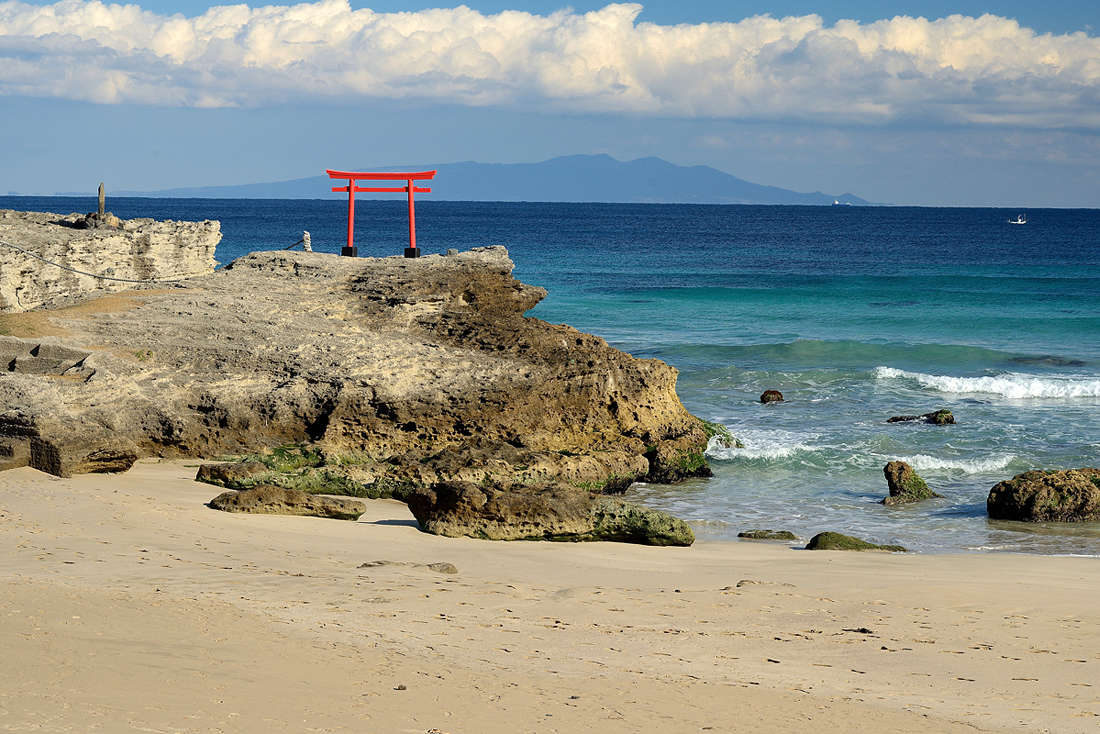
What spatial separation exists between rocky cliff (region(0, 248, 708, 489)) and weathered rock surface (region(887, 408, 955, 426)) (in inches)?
197

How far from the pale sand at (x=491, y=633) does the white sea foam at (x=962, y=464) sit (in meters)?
4.81

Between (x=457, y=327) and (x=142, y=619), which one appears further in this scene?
(x=457, y=327)

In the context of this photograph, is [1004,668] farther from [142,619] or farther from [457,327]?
[457,327]

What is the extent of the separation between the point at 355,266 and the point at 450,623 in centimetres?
1084

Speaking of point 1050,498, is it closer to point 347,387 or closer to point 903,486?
point 903,486

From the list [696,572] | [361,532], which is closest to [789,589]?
[696,572]

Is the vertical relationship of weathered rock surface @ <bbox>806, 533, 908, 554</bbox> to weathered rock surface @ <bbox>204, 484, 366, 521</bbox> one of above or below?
below

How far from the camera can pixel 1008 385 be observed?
19.4 metres

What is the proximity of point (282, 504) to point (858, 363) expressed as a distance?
57.8 ft

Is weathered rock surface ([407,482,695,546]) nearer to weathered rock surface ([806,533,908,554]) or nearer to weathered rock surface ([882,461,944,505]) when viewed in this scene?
weathered rock surface ([806,533,908,554])

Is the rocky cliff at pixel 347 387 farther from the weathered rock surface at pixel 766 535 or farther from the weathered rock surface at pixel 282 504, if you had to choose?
the weathered rock surface at pixel 766 535

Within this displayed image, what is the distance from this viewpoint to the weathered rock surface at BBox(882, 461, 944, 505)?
11938 mm

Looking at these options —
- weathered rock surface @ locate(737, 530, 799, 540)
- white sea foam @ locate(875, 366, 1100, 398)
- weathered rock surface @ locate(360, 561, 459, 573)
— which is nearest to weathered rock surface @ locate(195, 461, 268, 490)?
weathered rock surface @ locate(360, 561, 459, 573)

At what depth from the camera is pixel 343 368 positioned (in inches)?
475
